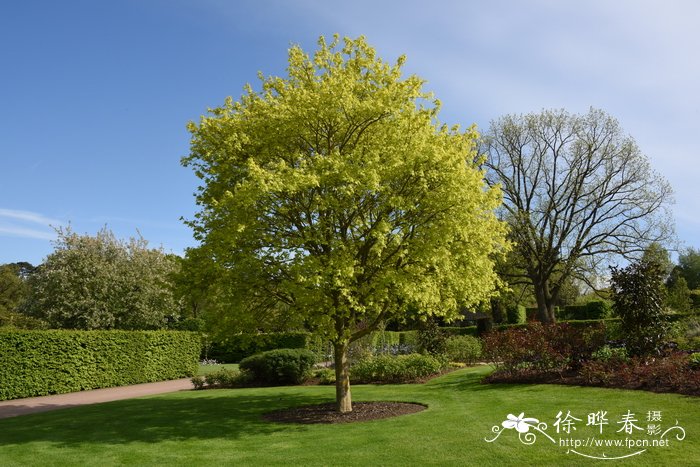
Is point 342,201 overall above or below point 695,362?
above

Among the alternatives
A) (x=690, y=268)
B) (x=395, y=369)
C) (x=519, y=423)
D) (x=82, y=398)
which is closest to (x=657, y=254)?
(x=395, y=369)

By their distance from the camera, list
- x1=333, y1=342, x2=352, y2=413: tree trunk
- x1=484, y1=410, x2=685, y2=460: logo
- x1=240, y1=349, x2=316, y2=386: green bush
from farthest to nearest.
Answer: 1. x1=240, y1=349, x2=316, y2=386: green bush
2. x1=333, y1=342, x2=352, y2=413: tree trunk
3. x1=484, y1=410, x2=685, y2=460: logo

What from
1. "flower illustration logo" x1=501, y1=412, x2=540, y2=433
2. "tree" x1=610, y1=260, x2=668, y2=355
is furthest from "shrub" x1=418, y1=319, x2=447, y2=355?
"flower illustration logo" x1=501, y1=412, x2=540, y2=433

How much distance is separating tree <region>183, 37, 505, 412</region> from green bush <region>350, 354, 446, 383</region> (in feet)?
21.5

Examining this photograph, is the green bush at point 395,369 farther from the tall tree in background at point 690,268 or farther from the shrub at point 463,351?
the tall tree in background at point 690,268

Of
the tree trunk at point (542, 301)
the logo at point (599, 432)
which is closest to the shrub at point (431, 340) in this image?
the logo at point (599, 432)

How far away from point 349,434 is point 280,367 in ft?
33.9

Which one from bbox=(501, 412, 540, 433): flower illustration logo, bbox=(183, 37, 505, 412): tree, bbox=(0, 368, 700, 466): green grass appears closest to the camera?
bbox=(0, 368, 700, 466): green grass

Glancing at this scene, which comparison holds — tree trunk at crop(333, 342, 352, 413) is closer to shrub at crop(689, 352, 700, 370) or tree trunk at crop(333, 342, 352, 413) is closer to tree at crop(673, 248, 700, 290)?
shrub at crop(689, 352, 700, 370)

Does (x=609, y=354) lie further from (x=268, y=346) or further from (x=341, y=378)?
(x=268, y=346)

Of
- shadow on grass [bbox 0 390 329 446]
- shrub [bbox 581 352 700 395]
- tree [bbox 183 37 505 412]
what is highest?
tree [bbox 183 37 505 412]

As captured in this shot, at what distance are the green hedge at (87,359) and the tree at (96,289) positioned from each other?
4895 mm

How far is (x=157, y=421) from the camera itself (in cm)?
1264

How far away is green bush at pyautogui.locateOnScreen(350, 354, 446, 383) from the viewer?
18391 millimetres
